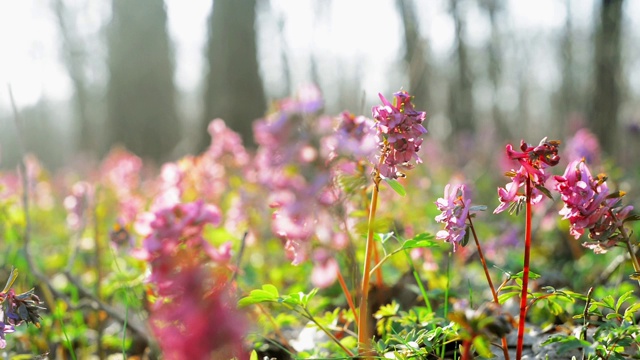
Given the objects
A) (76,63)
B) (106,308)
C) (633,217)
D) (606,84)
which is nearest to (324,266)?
(633,217)

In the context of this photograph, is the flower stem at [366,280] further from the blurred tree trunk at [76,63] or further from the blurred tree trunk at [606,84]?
the blurred tree trunk at [76,63]

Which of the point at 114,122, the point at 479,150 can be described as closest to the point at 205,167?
the point at 114,122

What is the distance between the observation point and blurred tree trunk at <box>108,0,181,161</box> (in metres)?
12.1

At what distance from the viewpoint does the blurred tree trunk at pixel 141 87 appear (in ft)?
39.6

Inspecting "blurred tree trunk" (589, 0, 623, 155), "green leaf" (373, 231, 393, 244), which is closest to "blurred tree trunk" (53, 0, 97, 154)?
"blurred tree trunk" (589, 0, 623, 155)

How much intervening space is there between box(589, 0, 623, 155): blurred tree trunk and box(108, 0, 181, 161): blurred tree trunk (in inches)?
330

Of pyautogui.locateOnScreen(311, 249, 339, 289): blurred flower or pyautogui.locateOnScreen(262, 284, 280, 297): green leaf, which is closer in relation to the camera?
pyautogui.locateOnScreen(311, 249, 339, 289): blurred flower

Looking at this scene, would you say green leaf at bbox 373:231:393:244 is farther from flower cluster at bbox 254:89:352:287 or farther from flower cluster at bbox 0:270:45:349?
flower cluster at bbox 0:270:45:349

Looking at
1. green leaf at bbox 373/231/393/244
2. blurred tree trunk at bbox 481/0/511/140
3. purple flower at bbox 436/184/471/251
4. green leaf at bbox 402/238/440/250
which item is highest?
purple flower at bbox 436/184/471/251

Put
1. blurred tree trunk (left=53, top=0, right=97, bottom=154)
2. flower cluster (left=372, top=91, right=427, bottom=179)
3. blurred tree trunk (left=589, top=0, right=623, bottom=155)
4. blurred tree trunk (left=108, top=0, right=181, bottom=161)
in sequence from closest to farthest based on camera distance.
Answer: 1. flower cluster (left=372, top=91, right=427, bottom=179)
2. blurred tree trunk (left=589, top=0, right=623, bottom=155)
3. blurred tree trunk (left=108, top=0, right=181, bottom=161)
4. blurred tree trunk (left=53, top=0, right=97, bottom=154)

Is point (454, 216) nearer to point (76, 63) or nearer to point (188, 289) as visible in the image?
point (188, 289)

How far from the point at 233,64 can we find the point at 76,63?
765 inches

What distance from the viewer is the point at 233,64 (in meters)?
9.90

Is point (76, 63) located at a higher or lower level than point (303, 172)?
lower
